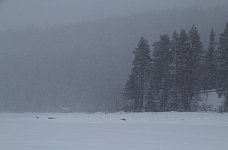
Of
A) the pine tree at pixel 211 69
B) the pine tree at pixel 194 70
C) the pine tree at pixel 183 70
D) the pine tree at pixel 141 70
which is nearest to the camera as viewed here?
the pine tree at pixel 183 70

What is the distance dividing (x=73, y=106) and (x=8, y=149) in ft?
360

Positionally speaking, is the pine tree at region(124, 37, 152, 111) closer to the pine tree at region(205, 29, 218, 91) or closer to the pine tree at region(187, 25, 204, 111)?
the pine tree at region(187, 25, 204, 111)

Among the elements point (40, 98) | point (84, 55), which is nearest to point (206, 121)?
point (40, 98)

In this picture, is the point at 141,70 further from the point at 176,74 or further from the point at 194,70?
the point at 194,70

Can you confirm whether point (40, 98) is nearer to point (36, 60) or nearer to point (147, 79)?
point (36, 60)

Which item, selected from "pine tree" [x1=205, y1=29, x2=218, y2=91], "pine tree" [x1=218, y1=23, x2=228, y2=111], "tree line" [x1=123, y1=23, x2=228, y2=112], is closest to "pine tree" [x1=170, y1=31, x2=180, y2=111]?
"tree line" [x1=123, y1=23, x2=228, y2=112]

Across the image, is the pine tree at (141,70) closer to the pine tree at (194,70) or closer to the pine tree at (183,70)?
the pine tree at (183,70)

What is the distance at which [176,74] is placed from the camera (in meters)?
48.9

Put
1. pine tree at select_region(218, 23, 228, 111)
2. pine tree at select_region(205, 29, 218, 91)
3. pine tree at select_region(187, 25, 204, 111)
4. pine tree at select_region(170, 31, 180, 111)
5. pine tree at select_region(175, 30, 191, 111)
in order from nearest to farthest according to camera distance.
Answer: pine tree at select_region(218, 23, 228, 111) < pine tree at select_region(170, 31, 180, 111) < pine tree at select_region(175, 30, 191, 111) < pine tree at select_region(187, 25, 204, 111) < pine tree at select_region(205, 29, 218, 91)

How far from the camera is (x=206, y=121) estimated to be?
3005 centimetres

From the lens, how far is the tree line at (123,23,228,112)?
157ft

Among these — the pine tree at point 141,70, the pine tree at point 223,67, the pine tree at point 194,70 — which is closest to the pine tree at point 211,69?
the pine tree at point 194,70

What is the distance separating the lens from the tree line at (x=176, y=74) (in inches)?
1879

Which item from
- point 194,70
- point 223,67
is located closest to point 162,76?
point 194,70
